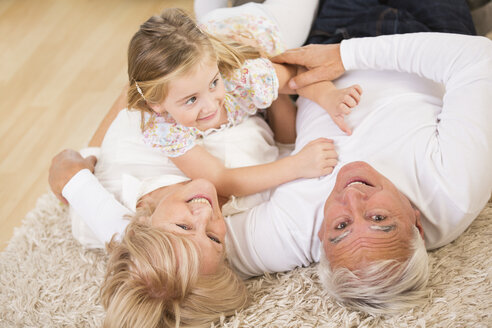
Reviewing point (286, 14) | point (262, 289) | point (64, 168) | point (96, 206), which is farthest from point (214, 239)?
point (286, 14)

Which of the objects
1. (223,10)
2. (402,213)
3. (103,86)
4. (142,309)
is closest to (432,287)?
(402,213)

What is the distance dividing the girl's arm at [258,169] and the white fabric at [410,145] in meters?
0.03

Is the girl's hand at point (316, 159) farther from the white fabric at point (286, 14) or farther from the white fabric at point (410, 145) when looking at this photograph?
the white fabric at point (286, 14)

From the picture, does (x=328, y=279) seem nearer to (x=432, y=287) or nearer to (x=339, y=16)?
(x=432, y=287)

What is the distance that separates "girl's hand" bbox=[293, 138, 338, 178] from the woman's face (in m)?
0.24

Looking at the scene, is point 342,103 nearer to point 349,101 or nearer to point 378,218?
point 349,101

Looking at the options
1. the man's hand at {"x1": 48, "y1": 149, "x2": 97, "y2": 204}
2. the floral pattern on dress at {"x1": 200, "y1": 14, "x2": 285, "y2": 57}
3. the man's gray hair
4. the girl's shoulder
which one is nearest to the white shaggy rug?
the man's gray hair

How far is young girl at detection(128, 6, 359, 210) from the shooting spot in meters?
1.21

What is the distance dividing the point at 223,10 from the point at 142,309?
3.44 feet

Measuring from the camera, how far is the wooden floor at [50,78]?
6.40ft

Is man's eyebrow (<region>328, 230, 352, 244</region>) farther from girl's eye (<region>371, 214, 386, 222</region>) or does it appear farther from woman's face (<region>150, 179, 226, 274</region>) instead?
woman's face (<region>150, 179, 226, 274</region>)

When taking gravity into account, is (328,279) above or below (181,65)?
below

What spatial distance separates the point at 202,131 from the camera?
1438mm

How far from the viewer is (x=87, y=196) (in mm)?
1364
